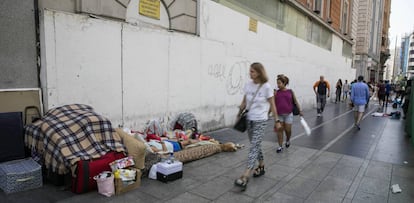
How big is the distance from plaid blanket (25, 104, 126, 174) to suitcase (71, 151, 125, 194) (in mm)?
97

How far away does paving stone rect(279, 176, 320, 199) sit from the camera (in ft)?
13.6

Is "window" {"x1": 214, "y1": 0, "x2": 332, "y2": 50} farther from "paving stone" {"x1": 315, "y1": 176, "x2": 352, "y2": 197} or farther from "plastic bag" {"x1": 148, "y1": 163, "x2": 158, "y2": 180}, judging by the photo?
"paving stone" {"x1": 315, "y1": 176, "x2": 352, "y2": 197}

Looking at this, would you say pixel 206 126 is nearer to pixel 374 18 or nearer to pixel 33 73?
pixel 33 73

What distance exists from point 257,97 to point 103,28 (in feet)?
10.2

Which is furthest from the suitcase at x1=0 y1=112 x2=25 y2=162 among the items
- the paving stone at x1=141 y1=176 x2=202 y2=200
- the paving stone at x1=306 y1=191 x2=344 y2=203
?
the paving stone at x1=306 y1=191 x2=344 y2=203

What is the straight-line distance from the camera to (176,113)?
291 inches

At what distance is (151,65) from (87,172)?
10.4 feet

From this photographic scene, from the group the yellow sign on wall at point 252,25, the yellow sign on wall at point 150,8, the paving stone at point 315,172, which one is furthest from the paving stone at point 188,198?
the yellow sign on wall at point 252,25

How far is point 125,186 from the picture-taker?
397cm

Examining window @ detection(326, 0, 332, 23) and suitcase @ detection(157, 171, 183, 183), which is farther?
window @ detection(326, 0, 332, 23)

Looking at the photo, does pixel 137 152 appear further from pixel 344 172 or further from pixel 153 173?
pixel 344 172

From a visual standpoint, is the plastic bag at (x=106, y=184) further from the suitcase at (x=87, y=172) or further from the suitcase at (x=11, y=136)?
the suitcase at (x=11, y=136)

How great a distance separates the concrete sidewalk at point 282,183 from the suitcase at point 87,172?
12 centimetres

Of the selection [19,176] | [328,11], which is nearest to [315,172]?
[19,176]
